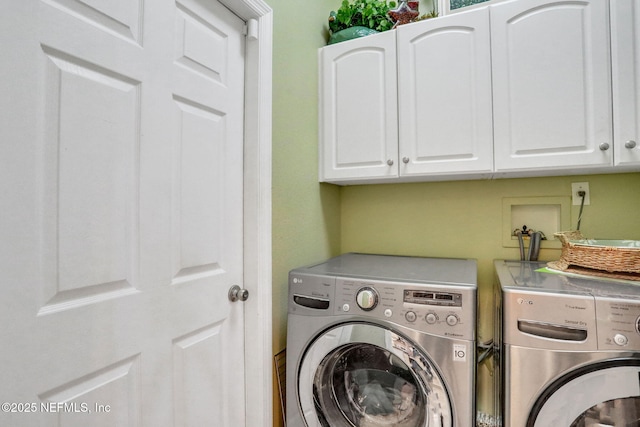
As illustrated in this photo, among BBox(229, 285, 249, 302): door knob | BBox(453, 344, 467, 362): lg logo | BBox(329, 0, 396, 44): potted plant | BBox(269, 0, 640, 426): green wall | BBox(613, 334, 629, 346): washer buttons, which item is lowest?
BBox(453, 344, 467, 362): lg logo

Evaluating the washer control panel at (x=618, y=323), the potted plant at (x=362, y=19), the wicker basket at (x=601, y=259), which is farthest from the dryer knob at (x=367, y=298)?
the potted plant at (x=362, y=19)

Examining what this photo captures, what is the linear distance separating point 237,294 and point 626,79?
1700mm

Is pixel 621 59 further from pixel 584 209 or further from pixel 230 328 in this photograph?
pixel 230 328

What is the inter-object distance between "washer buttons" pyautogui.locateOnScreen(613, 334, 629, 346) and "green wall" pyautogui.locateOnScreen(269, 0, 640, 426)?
80 cm

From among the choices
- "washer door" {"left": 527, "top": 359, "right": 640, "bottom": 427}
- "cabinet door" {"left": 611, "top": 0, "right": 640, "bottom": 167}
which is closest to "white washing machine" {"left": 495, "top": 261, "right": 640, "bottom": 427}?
"washer door" {"left": 527, "top": 359, "right": 640, "bottom": 427}

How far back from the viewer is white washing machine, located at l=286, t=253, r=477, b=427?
3.42ft

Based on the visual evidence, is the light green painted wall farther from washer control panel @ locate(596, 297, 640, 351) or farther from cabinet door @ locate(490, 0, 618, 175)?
washer control panel @ locate(596, 297, 640, 351)

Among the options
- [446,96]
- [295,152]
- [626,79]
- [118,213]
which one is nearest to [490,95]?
[446,96]

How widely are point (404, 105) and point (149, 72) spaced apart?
1.11 meters

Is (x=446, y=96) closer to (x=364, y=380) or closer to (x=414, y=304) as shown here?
(x=414, y=304)

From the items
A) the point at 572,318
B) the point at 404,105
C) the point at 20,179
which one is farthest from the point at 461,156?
the point at 20,179

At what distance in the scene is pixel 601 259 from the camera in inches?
45.6

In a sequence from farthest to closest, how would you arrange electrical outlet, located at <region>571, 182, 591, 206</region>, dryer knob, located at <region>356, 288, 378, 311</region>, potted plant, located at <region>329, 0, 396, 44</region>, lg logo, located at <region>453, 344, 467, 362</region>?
potted plant, located at <region>329, 0, 396, 44</region> < electrical outlet, located at <region>571, 182, 591, 206</region> < dryer knob, located at <region>356, 288, 378, 311</region> < lg logo, located at <region>453, 344, 467, 362</region>

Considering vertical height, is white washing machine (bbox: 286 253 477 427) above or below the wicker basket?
below
